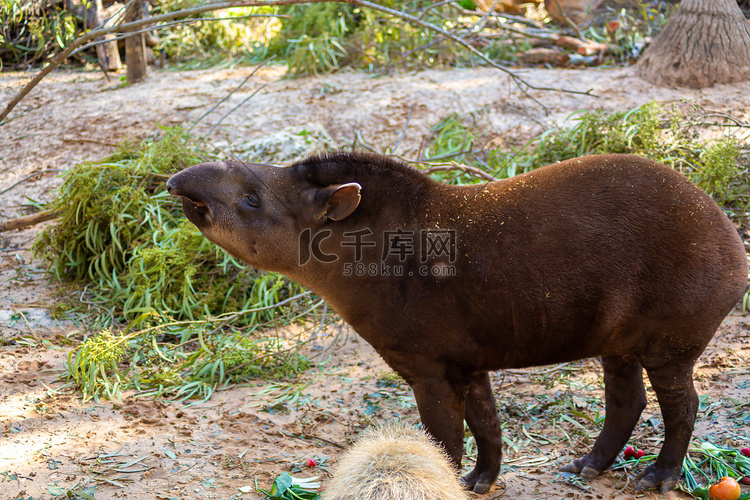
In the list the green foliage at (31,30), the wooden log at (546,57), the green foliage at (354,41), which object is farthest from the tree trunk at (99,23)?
the wooden log at (546,57)

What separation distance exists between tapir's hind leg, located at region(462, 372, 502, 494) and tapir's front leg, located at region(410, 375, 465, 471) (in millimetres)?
318

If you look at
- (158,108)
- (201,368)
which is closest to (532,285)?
(201,368)

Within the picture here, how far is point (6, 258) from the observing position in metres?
7.30

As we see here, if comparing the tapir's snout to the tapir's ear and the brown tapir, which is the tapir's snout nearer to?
the brown tapir

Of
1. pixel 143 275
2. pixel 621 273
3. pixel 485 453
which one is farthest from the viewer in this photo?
pixel 143 275

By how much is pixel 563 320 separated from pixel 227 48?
9977 millimetres

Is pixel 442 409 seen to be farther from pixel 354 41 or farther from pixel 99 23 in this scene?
pixel 99 23

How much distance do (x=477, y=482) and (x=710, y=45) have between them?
7264 millimetres

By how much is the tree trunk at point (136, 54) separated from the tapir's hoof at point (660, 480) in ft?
30.1

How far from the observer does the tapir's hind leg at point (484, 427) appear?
3.90m

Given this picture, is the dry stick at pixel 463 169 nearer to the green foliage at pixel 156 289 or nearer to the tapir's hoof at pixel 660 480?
the green foliage at pixel 156 289

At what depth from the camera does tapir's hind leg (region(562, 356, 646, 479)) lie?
4055 millimetres

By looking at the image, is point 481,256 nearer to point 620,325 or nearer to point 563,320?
point 563,320

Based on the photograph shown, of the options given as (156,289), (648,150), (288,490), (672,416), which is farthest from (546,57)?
(288,490)
